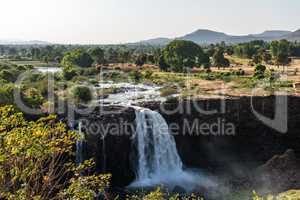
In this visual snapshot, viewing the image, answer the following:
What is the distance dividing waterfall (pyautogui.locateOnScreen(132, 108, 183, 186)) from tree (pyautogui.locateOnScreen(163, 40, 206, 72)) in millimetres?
41647

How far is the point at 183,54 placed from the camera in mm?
85875

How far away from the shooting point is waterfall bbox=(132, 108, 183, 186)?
34.9 meters

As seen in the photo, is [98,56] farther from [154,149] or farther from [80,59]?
[154,149]

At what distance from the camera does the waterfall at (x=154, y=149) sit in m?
34.9

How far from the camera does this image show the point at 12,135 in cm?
921

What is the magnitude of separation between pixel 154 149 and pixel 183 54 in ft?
170

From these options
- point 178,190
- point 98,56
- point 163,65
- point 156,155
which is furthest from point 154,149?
point 98,56

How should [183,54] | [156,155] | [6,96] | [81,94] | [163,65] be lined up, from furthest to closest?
[183,54], [163,65], [81,94], [156,155], [6,96]

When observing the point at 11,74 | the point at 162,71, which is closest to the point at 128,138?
the point at 11,74

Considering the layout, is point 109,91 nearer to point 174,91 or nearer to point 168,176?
point 174,91

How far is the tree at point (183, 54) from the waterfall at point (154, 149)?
137 feet

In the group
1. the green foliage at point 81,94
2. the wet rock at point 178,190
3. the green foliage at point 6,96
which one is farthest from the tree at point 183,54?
the wet rock at point 178,190

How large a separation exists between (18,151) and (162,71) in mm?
71508

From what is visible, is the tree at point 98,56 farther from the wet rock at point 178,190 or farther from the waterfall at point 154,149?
the wet rock at point 178,190
